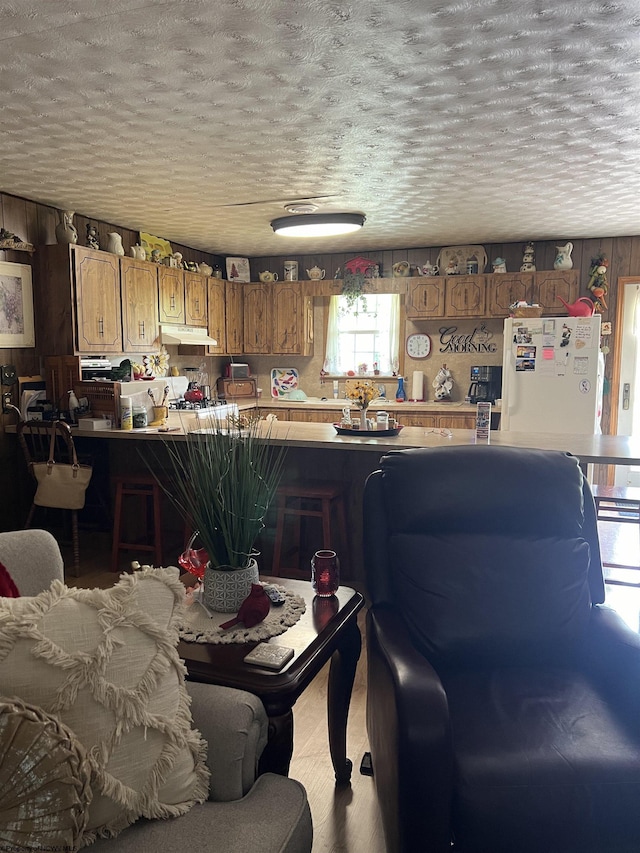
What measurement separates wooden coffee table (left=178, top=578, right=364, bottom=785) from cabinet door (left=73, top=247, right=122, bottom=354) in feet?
10.5

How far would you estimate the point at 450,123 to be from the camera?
2969mm

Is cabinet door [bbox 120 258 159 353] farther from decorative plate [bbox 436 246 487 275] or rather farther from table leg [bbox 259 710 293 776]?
table leg [bbox 259 710 293 776]

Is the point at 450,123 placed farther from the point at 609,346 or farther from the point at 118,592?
the point at 609,346

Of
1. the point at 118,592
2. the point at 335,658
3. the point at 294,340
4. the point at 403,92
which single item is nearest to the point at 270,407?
the point at 294,340

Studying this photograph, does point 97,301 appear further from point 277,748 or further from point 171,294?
point 277,748

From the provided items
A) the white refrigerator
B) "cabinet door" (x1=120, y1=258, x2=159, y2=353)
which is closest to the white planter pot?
"cabinet door" (x1=120, y1=258, x2=159, y2=353)

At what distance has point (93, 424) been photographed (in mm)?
4227

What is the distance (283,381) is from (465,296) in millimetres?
2247

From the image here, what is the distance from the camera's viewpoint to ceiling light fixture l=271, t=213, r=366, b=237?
479 cm

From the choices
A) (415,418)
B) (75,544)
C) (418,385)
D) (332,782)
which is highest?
(418,385)

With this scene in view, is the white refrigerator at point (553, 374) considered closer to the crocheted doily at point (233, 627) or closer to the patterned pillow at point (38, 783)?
the crocheted doily at point (233, 627)

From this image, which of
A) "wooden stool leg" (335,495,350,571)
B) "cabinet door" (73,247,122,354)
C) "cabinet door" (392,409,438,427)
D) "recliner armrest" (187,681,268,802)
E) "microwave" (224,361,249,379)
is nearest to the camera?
"recliner armrest" (187,681,268,802)

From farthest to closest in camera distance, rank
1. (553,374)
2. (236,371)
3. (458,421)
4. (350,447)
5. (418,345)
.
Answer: (236,371)
(418,345)
(458,421)
(553,374)
(350,447)

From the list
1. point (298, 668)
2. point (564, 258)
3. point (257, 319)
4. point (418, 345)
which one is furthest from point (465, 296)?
point (298, 668)
